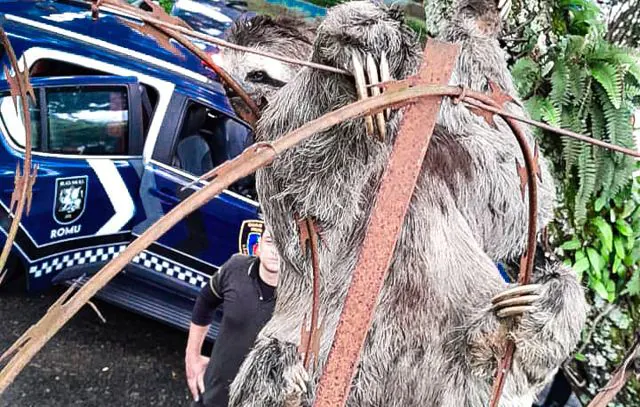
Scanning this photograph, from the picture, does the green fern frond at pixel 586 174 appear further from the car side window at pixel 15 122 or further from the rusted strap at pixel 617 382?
the car side window at pixel 15 122

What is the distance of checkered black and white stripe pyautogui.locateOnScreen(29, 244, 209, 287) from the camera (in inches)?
139

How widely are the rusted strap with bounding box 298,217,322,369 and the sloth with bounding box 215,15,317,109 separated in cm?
39

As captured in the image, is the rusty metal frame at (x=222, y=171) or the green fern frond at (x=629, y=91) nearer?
the rusty metal frame at (x=222, y=171)

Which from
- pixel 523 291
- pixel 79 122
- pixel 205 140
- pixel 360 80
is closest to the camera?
pixel 360 80

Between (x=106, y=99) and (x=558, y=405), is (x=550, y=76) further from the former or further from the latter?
(x=106, y=99)

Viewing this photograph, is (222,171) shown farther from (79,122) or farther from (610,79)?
(79,122)

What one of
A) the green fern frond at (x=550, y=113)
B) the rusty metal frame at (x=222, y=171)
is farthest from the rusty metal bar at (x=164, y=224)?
the green fern frond at (x=550, y=113)

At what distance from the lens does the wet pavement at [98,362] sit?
3637mm

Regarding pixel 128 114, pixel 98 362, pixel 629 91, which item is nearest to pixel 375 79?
pixel 629 91

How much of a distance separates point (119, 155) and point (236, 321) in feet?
5.11

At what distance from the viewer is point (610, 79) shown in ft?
7.36

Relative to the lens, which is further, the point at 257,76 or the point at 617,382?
the point at 257,76

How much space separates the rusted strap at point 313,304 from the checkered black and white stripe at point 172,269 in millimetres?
2275

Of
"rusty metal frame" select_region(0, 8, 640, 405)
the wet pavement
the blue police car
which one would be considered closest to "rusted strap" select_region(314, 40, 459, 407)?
"rusty metal frame" select_region(0, 8, 640, 405)
